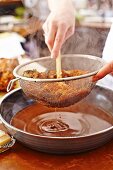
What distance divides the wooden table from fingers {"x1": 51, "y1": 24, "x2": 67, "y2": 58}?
494 mm

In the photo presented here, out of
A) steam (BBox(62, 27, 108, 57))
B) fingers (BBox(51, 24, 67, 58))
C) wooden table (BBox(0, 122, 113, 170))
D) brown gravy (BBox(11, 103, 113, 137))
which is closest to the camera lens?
wooden table (BBox(0, 122, 113, 170))

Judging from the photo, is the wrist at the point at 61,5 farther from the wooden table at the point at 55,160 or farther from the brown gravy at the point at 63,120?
the wooden table at the point at 55,160

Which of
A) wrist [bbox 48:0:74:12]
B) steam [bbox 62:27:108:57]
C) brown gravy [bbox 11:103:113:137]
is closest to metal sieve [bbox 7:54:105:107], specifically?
brown gravy [bbox 11:103:113:137]

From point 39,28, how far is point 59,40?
265 cm

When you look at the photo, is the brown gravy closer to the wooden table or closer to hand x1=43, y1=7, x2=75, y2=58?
the wooden table

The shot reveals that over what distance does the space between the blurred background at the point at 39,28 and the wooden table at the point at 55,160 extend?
120cm

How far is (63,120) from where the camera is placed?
4.58 feet

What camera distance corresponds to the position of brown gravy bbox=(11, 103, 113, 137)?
51.2 inches

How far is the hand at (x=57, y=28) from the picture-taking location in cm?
152

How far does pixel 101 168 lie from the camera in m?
1.12

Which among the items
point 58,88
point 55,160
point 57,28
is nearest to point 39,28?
point 57,28

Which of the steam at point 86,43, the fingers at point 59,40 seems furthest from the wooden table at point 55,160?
the steam at point 86,43

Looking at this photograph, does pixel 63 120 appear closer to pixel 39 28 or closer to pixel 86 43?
pixel 86 43

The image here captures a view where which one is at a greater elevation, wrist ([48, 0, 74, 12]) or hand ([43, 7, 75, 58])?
wrist ([48, 0, 74, 12])
